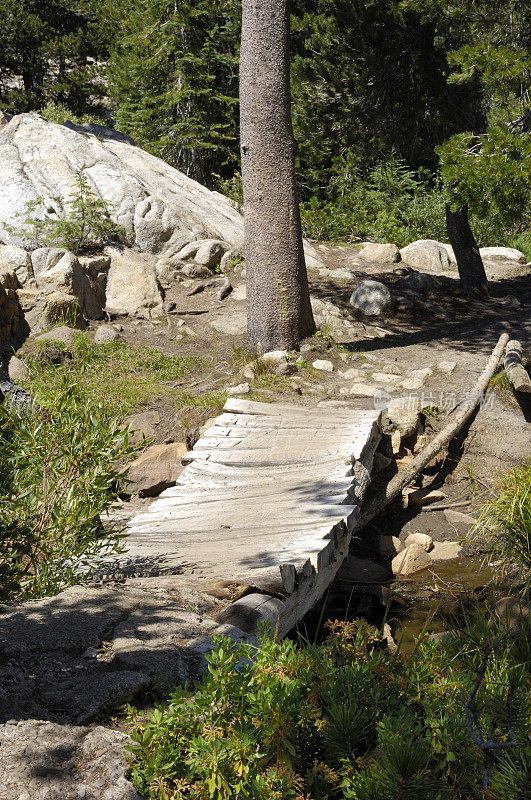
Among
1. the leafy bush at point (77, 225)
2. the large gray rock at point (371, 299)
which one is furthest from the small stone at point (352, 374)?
the leafy bush at point (77, 225)

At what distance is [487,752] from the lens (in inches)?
70.0

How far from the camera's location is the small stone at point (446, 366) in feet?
26.9

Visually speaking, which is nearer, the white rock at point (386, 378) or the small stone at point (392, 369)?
the white rock at point (386, 378)

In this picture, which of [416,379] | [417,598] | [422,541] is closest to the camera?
[417,598]

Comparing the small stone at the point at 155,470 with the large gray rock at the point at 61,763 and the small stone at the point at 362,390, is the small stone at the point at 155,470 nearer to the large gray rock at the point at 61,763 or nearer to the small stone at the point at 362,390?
the small stone at the point at 362,390

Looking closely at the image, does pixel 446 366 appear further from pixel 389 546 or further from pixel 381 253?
pixel 381 253

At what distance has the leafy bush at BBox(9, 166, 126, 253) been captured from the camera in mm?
10680

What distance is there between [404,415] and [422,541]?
1.56m

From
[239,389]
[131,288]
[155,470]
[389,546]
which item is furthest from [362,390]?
[131,288]

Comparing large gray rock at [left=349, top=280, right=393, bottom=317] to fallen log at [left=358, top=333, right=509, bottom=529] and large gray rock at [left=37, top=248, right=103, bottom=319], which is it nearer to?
fallen log at [left=358, top=333, right=509, bottom=529]

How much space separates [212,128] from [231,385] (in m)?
10.8

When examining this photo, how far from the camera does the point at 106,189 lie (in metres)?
12.0

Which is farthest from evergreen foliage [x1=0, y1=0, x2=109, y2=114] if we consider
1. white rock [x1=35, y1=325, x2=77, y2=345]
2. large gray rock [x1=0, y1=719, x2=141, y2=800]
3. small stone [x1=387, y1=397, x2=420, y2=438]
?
large gray rock [x1=0, y1=719, x2=141, y2=800]

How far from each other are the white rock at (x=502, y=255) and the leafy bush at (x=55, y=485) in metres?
13.2
